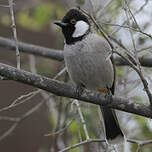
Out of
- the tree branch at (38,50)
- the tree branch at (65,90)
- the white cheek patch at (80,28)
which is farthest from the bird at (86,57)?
the tree branch at (38,50)

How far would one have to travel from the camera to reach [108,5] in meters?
4.00

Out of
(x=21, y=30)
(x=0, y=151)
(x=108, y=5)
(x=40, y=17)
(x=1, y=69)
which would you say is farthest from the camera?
(x=21, y=30)

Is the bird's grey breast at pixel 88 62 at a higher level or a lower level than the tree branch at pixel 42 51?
lower

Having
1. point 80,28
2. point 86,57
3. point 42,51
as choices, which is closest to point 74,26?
point 80,28

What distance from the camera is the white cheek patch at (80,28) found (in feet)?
12.8

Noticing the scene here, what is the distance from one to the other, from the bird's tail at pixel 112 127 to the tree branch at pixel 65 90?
882mm

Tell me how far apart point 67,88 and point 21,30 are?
4.10 m

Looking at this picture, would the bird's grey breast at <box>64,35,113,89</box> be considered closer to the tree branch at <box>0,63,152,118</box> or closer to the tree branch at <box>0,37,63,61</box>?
the tree branch at <box>0,63,152,118</box>

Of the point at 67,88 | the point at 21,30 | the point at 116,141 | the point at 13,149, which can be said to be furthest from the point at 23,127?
the point at 67,88

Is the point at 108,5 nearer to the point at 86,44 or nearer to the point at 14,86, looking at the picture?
the point at 86,44

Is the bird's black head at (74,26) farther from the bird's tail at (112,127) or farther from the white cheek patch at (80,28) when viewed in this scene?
the bird's tail at (112,127)

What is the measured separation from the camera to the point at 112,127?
4.16 metres

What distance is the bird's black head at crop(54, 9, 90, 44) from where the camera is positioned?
388cm

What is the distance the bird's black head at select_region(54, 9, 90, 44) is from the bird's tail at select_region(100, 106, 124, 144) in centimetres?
95
